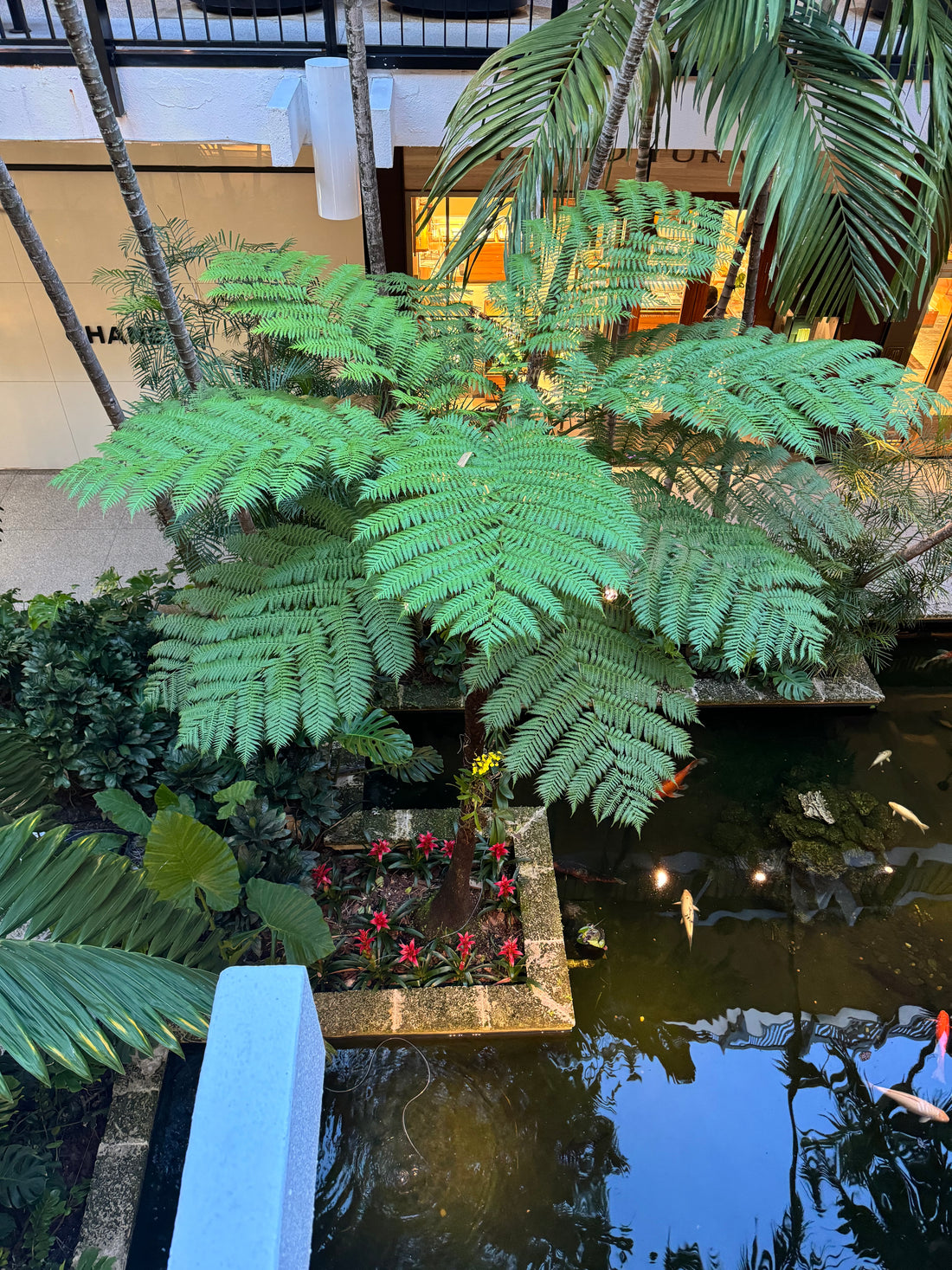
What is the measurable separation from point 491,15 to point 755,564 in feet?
14.5

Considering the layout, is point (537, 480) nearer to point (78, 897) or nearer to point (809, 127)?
point (78, 897)

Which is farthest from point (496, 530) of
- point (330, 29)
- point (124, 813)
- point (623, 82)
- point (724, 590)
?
point (330, 29)

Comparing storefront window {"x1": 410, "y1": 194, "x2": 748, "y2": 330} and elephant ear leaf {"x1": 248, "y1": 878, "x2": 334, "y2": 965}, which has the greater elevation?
storefront window {"x1": 410, "y1": 194, "x2": 748, "y2": 330}

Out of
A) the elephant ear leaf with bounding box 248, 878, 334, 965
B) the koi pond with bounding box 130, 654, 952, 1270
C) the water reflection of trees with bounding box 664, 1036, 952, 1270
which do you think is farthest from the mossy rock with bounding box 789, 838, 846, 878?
the elephant ear leaf with bounding box 248, 878, 334, 965

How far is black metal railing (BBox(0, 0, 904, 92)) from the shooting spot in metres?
4.08

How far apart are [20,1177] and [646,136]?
4.76 m

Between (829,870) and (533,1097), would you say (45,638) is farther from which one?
(829,870)

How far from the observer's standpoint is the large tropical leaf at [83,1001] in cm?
174

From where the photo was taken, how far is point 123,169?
261cm

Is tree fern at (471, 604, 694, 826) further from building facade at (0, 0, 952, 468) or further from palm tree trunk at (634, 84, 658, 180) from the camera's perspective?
palm tree trunk at (634, 84, 658, 180)

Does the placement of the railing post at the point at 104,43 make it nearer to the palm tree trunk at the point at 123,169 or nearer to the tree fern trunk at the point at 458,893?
the palm tree trunk at the point at 123,169

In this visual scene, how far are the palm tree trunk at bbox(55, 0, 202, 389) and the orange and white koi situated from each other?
153 inches

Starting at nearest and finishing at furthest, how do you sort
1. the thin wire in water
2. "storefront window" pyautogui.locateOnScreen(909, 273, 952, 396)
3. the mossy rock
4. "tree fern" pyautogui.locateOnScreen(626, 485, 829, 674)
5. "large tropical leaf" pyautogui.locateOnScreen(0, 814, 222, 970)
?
"large tropical leaf" pyautogui.locateOnScreen(0, 814, 222, 970) → "tree fern" pyautogui.locateOnScreen(626, 485, 829, 674) → the thin wire in water → the mossy rock → "storefront window" pyautogui.locateOnScreen(909, 273, 952, 396)

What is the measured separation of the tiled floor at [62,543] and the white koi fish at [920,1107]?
202 inches
